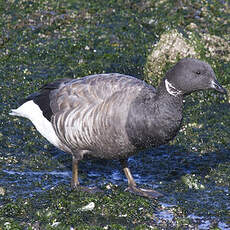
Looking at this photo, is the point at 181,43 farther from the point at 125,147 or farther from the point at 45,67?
the point at 125,147

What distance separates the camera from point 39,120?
8.35 m

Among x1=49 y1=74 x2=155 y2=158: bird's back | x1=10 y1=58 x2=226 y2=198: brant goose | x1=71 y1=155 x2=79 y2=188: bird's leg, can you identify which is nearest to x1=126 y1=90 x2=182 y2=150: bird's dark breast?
x1=10 y1=58 x2=226 y2=198: brant goose

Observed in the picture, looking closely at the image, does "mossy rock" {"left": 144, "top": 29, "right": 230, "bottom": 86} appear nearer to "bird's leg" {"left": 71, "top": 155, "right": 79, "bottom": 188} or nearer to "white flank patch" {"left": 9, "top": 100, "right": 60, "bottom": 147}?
"white flank patch" {"left": 9, "top": 100, "right": 60, "bottom": 147}

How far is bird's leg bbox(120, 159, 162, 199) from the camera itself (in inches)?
301

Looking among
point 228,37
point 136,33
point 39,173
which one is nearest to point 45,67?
point 136,33

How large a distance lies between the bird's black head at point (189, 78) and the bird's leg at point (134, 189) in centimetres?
164

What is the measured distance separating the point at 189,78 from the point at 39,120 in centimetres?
274

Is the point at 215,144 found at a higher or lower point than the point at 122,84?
lower

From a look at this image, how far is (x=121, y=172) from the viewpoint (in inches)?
339

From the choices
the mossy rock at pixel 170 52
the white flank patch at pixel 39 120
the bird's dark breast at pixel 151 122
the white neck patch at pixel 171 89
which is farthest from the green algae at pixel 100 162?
the white neck patch at pixel 171 89

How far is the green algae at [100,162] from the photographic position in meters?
7.08

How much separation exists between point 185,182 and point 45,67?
472 centimetres

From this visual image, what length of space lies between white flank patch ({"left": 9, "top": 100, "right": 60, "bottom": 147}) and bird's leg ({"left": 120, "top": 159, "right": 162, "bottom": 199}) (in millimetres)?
1133

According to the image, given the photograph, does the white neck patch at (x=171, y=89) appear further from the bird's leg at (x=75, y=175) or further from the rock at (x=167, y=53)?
the rock at (x=167, y=53)
